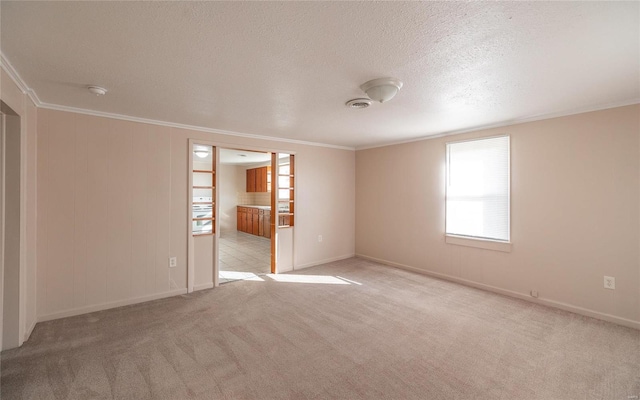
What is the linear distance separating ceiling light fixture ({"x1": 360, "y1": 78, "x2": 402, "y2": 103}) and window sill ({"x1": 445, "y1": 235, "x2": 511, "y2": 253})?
109 inches

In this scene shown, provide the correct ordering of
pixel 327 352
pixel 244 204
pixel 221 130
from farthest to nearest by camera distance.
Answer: pixel 244 204
pixel 221 130
pixel 327 352

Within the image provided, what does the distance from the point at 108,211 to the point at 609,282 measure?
5.68 m

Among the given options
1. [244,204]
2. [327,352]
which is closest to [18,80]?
[327,352]

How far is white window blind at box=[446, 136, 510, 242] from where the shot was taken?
12.8 ft

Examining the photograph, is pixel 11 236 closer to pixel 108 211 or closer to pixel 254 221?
pixel 108 211

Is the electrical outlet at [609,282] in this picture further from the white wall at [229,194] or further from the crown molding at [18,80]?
the white wall at [229,194]

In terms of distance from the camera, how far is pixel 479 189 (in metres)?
4.14

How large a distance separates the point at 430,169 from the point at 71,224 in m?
4.91

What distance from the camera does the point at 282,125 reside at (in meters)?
3.96

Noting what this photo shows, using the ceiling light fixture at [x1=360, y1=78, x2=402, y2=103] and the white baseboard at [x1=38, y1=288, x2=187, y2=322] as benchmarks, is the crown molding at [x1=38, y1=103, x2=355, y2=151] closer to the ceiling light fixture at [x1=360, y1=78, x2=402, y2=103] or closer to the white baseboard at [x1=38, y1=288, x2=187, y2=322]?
the white baseboard at [x1=38, y1=288, x2=187, y2=322]

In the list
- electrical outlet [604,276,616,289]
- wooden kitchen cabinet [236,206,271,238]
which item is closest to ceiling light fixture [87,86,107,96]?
electrical outlet [604,276,616,289]

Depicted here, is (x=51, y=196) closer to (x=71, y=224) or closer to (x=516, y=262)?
(x=71, y=224)

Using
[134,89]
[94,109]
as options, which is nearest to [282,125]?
[134,89]

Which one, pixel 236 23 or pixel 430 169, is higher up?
pixel 236 23
